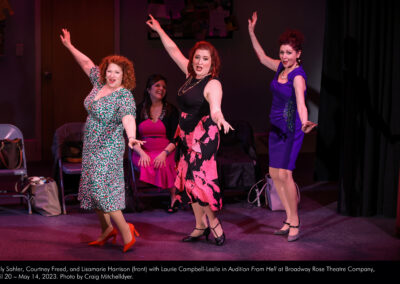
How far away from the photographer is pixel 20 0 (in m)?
7.58

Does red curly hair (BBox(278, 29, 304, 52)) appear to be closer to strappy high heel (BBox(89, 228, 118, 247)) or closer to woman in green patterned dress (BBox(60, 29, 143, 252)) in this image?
woman in green patterned dress (BBox(60, 29, 143, 252))

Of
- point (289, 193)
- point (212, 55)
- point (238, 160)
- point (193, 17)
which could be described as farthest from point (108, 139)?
point (193, 17)

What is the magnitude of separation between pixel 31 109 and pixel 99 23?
1.49m

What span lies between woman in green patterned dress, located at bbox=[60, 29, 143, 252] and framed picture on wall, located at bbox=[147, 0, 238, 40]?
4091mm

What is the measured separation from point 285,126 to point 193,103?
2.54 ft

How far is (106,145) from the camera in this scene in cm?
401

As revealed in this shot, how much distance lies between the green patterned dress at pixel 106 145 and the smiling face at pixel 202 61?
534 millimetres

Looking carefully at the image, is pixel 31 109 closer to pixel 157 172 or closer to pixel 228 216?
pixel 157 172

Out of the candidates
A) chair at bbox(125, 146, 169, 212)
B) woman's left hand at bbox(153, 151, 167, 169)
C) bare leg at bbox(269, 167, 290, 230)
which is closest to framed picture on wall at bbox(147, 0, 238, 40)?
chair at bbox(125, 146, 169, 212)

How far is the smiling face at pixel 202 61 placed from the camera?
4.14 metres

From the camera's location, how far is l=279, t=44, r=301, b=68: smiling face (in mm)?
4355

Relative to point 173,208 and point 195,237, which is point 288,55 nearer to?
point 195,237

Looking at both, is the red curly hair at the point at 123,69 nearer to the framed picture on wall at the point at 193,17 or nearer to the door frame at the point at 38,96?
the door frame at the point at 38,96

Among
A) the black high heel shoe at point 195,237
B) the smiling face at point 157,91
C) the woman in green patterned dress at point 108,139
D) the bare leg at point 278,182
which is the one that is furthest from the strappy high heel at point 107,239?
the smiling face at point 157,91
